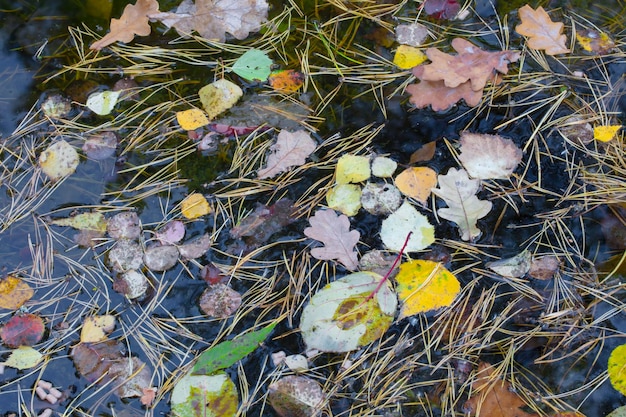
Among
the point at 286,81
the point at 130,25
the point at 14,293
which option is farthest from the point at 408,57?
the point at 14,293

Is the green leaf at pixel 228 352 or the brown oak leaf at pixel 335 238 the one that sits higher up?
the brown oak leaf at pixel 335 238

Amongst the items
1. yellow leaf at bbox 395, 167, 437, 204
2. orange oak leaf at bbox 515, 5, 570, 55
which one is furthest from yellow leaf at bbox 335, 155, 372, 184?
orange oak leaf at bbox 515, 5, 570, 55

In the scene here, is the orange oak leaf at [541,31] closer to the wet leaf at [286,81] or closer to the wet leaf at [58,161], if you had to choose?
the wet leaf at [286,81]

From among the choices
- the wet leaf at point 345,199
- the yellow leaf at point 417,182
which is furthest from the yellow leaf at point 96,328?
the yellow leaf at point 417,182

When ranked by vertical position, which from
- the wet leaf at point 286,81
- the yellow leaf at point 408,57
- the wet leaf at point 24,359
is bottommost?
the wet leaf at point 24,359

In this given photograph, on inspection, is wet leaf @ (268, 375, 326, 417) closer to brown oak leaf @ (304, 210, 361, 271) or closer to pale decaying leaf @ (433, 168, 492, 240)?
brown oak leaf @ (304, 210, 361, 271)

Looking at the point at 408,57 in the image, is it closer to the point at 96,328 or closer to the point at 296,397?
the point at 296,397
